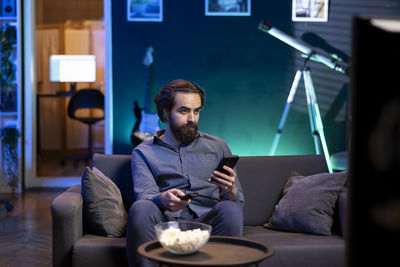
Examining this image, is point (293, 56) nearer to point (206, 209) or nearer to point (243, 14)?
point (243, 14)

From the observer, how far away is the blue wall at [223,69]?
6.04 m

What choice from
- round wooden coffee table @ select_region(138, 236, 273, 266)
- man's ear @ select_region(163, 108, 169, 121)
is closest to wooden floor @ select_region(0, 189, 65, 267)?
man's ear @ select_region(163, 108, 169, 121)

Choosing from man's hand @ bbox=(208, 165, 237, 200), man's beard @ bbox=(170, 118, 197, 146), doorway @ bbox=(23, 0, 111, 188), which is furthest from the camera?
doorway @ bbox=(23, 0, 111, 188)

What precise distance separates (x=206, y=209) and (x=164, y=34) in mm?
3690

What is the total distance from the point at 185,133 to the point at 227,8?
3552mm

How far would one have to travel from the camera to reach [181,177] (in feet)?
9.05

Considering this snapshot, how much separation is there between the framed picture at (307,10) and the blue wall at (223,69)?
8 cm

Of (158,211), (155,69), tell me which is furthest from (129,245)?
(155,69)

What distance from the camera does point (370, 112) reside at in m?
0.46

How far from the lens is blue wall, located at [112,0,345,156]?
6035 millimetres

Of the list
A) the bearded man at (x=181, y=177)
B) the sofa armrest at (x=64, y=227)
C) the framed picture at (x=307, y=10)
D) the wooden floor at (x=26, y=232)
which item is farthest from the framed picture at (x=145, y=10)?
the sofa armrest at (x=64, y=227)

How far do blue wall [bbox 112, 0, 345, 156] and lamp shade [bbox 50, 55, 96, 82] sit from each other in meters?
1.73

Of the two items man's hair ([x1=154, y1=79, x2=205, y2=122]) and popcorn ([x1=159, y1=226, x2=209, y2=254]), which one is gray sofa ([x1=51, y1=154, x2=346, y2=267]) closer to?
man's hair ([x1=154, y1=79, x2=205, y2=122])

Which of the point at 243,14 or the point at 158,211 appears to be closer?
the point at 158,211
